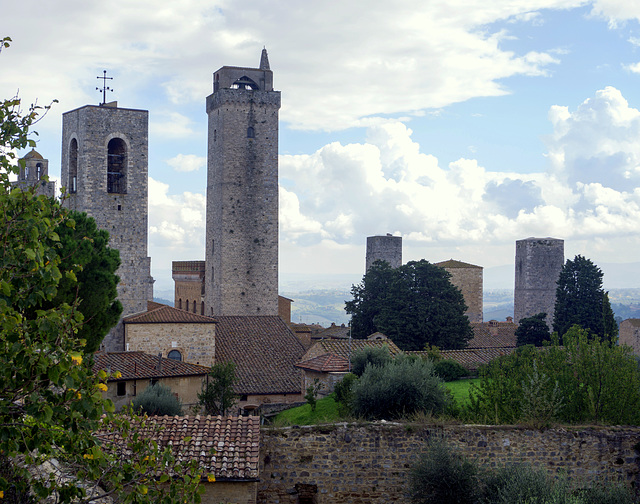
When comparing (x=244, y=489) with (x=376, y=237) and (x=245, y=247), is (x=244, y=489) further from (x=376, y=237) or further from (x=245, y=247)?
(x=376, y=237)

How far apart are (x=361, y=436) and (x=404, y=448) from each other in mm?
891

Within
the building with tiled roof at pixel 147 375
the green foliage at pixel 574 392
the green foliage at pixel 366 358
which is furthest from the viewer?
the building with tiled roof at pixel 147 375

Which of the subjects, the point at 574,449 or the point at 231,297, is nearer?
the point at 574,449

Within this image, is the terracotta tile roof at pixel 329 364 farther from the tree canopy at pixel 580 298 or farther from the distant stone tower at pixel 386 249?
the distant stone tower at pixel 386 249

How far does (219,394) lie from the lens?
25.6 meters

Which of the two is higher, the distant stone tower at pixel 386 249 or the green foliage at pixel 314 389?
the distant stone tower at pixel 386 249

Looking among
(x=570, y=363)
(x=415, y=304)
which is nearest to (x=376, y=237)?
Result: (x=415, y=304)

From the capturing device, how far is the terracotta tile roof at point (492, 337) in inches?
1735

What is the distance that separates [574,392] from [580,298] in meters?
29.3

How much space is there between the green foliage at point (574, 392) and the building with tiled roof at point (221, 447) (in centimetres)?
568

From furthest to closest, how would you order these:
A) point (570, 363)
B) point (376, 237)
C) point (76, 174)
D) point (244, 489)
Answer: point (376, 237) → point (76, 174) → point (570, 363) → point (244, 489)

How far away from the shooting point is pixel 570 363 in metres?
19.3

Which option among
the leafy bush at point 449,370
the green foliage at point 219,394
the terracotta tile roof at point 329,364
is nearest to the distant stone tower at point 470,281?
the leafy bush at point 449,370

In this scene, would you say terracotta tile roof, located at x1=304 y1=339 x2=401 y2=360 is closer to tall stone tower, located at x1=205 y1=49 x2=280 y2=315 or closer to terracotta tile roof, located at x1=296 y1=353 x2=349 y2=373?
terracotta tile roof, located at x1=296 y1=353 x2=349 y2=373
